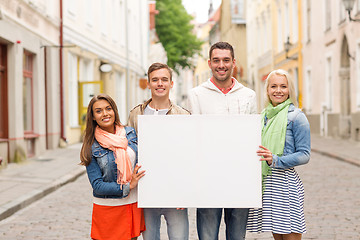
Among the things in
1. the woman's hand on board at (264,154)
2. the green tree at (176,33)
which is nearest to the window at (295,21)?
the green tree at (176,33)

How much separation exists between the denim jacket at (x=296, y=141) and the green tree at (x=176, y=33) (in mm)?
41309

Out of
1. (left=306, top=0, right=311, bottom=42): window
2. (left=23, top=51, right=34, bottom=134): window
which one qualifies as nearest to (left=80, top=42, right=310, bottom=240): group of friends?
(left=23, top=51, right=34, bottom=134): window

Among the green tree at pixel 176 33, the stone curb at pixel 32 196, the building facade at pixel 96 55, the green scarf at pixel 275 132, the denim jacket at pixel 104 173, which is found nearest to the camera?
the denim jacket at pixel 104 173

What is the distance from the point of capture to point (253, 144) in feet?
11.8

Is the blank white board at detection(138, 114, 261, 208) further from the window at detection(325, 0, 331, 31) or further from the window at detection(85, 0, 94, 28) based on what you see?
the window at detection(325, 0, 331, 31)

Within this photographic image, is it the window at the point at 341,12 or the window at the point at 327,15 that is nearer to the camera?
the window at the point at 341,12

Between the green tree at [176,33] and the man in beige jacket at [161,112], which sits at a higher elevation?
the green tree at [176,33]

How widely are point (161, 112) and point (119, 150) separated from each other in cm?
44

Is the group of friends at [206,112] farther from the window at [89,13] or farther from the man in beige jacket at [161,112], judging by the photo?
the window at [89,13]

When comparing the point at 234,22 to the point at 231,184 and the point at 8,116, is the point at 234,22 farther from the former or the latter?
the point at 231,184

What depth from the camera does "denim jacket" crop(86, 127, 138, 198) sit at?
368 centimetres

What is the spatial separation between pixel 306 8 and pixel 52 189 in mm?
20124

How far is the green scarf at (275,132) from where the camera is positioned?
12.8ft

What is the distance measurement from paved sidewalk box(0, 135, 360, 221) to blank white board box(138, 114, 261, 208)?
419cm
